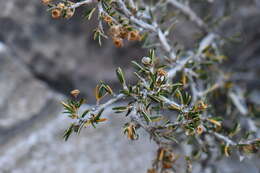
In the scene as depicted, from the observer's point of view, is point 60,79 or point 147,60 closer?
point 147,60

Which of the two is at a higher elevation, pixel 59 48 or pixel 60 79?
pixel 59 48

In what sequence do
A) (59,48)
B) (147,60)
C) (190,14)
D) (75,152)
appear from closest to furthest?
1. (147,60)
2. (190,14)
3. (75,152)
4. (59,48)

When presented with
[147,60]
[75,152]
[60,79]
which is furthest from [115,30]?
[60,79]

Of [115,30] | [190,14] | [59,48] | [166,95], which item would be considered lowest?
[166,95]

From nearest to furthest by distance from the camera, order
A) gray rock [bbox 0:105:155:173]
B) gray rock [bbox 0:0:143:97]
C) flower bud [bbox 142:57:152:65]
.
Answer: flower bud [bbox 142:57:152:65], gray rock [bbox 0:105:155:173], gray rock [bbox 0:0:143:97]

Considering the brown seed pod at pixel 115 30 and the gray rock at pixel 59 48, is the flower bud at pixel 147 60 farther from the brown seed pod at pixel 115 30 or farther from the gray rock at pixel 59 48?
the gray rock at pixel 59 48

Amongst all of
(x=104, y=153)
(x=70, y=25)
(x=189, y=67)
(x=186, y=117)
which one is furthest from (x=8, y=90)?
(x=186, y=117)

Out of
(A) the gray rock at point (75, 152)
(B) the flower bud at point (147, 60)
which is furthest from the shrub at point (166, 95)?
(A) the gray rock at point (75, 152)

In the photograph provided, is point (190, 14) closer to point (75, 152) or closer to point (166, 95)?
point (166, 95)

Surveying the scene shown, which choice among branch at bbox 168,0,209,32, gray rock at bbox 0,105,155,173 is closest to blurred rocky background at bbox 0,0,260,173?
gray rock at bbox 0,105,155,173

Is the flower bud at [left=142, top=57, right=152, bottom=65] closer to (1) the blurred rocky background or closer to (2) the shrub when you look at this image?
(2) the shrub

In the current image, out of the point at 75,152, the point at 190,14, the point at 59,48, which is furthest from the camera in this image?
the point at 59,48
